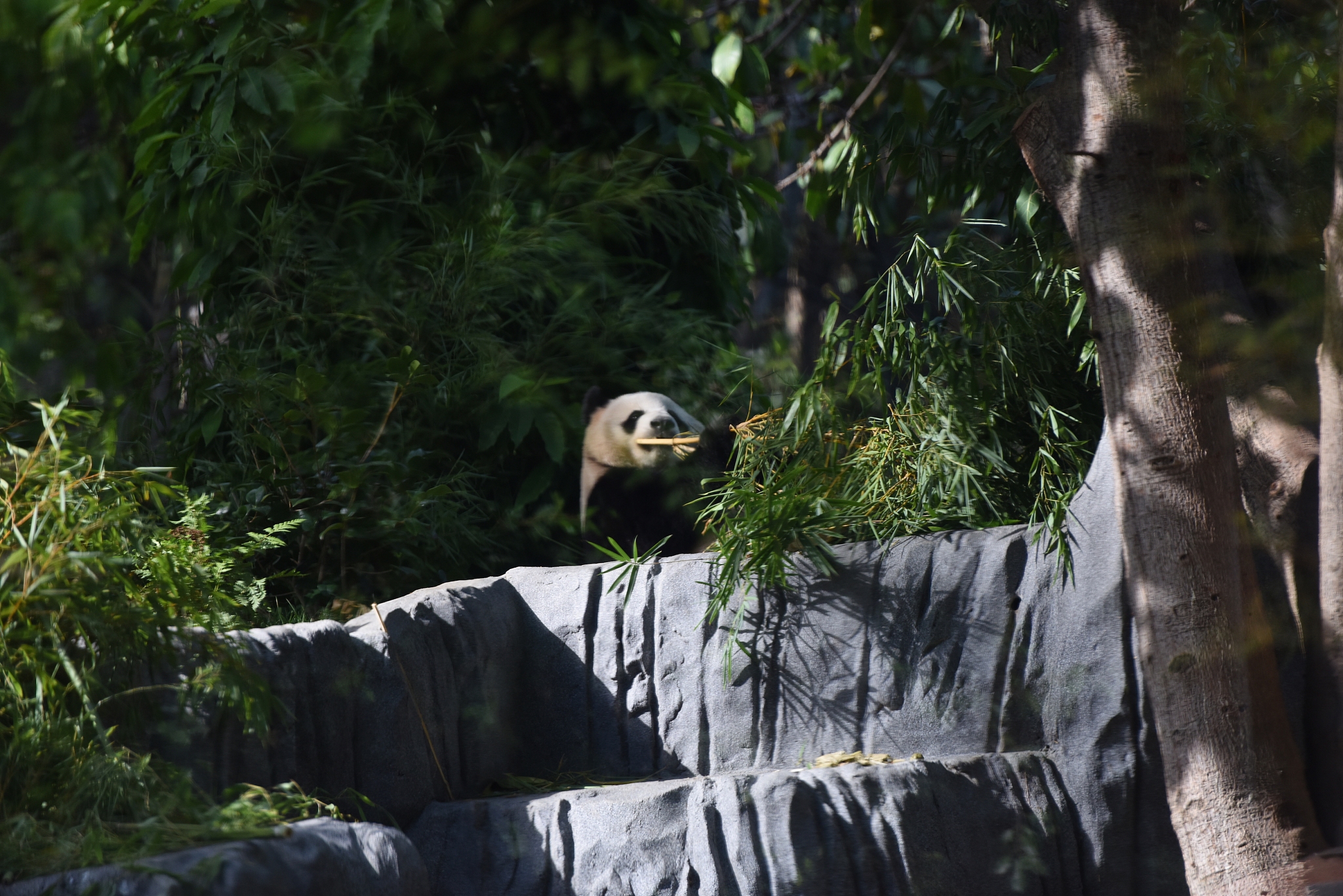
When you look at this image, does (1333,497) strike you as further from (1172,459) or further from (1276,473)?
(1276,473)

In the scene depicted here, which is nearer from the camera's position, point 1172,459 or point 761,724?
point 1172,459

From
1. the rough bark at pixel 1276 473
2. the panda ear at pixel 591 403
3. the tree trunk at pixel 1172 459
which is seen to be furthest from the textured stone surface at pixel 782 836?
Answer: the panda ear at pixel 591 403

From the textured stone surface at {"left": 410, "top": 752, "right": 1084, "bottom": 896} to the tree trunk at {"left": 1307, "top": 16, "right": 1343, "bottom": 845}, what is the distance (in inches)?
22.5

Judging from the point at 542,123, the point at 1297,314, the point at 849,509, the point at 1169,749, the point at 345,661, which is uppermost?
the point at 542,123

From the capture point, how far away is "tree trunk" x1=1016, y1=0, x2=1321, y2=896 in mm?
Result: 2297

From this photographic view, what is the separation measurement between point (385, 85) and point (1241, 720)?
12.9 feet

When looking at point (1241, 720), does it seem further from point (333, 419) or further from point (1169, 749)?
point (333, 419)

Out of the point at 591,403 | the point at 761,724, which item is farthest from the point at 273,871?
the point at 591,403

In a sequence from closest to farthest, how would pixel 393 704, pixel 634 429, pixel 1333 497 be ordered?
pixel 1333 497
pixel 393 704
pixel 634 429

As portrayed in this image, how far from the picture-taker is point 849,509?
3.16 m

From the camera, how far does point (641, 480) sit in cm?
387

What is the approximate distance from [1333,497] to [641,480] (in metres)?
2.09

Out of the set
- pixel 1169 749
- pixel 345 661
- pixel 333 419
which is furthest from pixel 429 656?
pixel 1169 749

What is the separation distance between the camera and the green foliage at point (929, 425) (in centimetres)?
307
